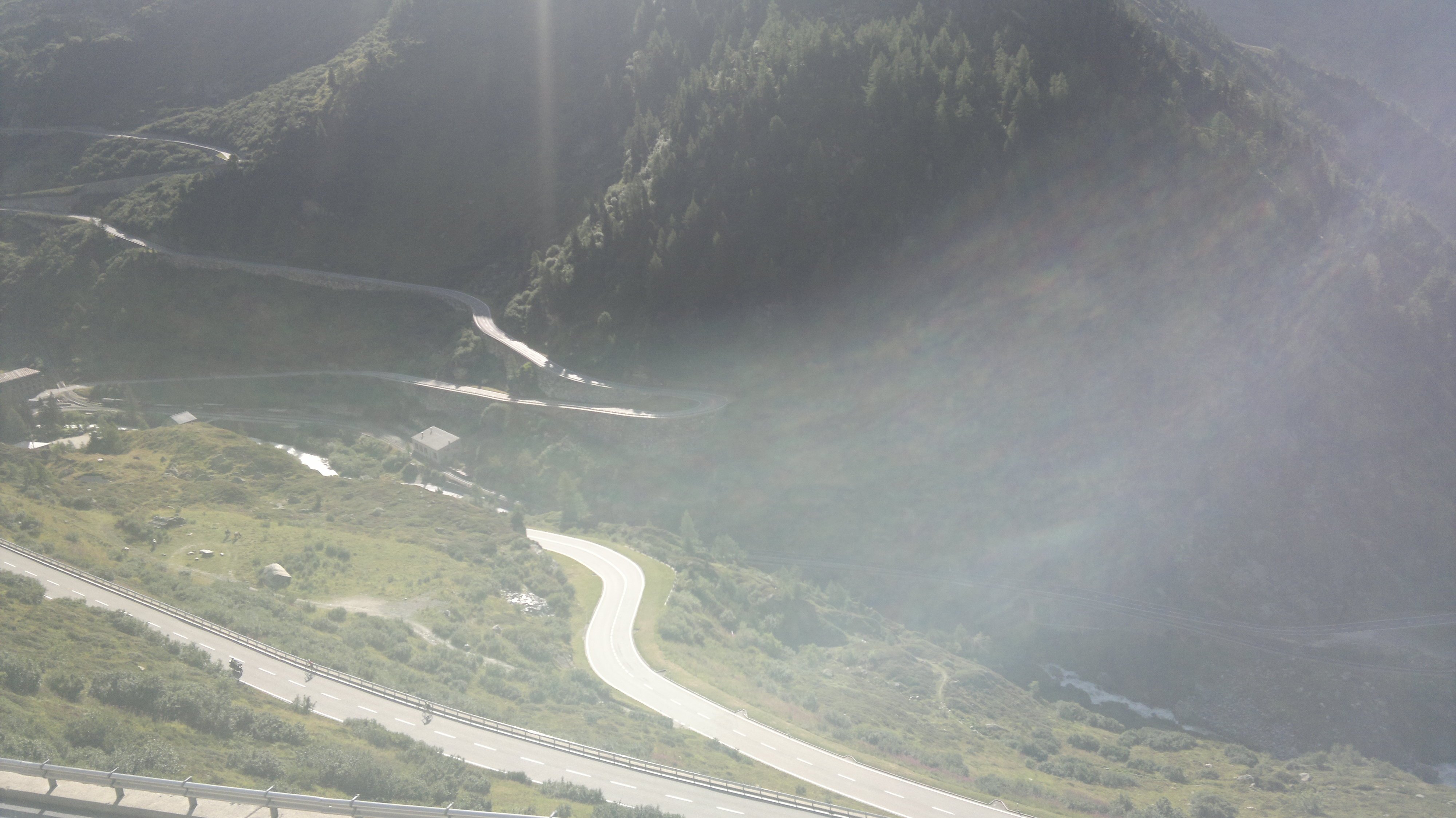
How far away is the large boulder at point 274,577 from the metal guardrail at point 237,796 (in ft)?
67.2

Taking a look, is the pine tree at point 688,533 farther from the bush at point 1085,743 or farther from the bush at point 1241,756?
the bush at point 1241,756

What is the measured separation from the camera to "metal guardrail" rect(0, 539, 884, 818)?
2411 centimetres

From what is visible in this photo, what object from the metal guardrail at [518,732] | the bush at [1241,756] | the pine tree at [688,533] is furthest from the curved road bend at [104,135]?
the bush at [1241,756]

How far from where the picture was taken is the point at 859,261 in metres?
59.1

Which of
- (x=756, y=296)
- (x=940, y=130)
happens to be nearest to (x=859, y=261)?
(x=756, y=296)

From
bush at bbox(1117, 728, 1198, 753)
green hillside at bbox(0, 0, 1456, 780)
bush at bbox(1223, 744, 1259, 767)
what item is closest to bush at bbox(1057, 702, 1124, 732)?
bush at bbox(1117, 728, 1198, 753)

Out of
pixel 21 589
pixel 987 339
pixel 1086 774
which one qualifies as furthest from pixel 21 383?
pixel 1086 774

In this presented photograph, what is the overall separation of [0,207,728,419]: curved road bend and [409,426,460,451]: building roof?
3819 millimetres

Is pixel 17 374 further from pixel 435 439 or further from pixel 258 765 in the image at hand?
pixel 258 765

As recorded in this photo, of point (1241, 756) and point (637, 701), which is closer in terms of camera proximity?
point (637, 701)

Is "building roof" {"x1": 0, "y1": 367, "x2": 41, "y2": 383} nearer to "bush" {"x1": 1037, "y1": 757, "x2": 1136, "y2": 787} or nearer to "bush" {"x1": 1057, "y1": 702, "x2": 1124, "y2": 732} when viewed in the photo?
"bush" {"x1": 1037, "y1": 757, "x2": 1136, "y2": 787}

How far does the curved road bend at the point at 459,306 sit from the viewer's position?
57.5 m

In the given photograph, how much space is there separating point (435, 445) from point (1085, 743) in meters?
45.0

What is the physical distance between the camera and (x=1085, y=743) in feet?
125
